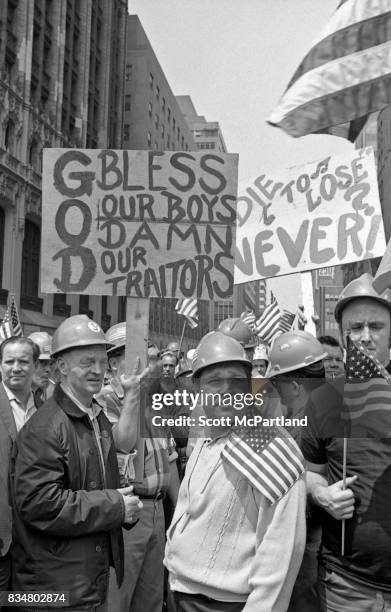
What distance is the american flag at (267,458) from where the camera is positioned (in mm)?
2408

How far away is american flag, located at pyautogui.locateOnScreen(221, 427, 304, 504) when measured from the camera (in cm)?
241

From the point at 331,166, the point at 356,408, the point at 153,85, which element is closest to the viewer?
the point at 356,408

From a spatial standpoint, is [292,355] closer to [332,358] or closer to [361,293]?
[361,293]

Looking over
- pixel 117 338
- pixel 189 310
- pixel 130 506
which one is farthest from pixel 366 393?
pixel 189 310

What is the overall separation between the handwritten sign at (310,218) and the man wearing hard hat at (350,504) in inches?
131

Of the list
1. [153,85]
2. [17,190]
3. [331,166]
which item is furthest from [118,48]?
[331,166]

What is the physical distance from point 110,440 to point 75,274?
1.15m

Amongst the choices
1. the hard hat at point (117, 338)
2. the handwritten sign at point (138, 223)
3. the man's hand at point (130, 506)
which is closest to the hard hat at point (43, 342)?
the hard hat at point (117, 338)

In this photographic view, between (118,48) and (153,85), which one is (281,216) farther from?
(153,85)

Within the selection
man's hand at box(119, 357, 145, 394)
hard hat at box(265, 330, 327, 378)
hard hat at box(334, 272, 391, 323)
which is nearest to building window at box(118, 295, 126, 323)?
man's hand at box(119, 357, 145, 394)

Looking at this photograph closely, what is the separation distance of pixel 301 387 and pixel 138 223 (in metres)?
1.67

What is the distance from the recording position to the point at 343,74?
3.48 metres

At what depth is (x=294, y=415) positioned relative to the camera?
280cm

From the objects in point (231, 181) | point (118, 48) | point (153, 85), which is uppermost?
point (153, 85)
